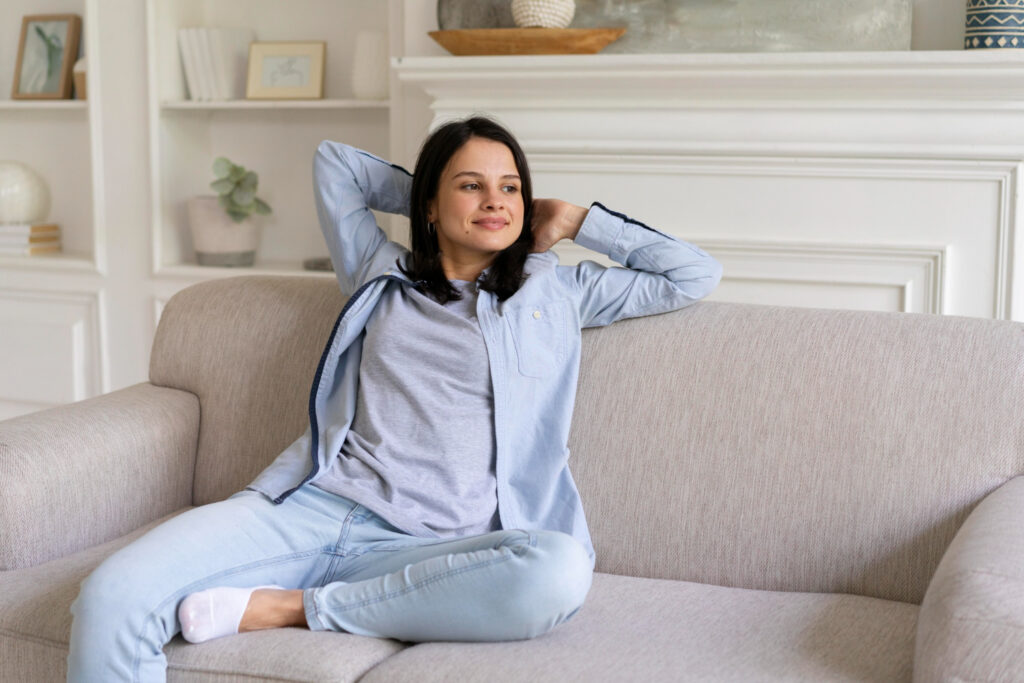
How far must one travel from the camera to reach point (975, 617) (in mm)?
1159

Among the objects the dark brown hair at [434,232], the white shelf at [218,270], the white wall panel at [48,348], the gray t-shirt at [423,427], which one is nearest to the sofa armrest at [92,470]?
the gray t-shirt at [423,427]

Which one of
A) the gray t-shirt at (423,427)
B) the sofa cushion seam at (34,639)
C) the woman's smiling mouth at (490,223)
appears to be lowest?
the sofa cushion seam at (34,639)

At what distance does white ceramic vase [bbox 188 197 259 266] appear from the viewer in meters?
3.29

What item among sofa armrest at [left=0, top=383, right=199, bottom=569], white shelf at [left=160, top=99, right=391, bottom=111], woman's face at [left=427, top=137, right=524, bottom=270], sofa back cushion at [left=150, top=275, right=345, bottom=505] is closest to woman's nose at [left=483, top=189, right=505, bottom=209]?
woman's face at [left=427, top=137, right=524, bottom=270]

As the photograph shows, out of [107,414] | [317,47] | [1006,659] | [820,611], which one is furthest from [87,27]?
[1006,659]

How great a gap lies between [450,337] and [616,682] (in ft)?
2.07

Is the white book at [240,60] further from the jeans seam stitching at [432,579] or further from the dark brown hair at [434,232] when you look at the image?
the jeans seam stitching at [432,579]

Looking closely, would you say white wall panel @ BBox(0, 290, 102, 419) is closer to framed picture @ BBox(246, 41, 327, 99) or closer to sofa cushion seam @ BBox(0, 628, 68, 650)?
framed picture @ BBox(246, 41, 327, 99)

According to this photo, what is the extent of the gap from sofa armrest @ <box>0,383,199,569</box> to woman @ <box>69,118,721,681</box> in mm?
280

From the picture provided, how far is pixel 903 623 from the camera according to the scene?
1.49 meters

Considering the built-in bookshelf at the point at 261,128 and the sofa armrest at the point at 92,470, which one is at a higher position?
the built-in bookshelf at the point at 261,128

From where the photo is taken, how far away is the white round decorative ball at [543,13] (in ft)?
8.63

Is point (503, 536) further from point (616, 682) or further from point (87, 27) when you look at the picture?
point (87, 27)

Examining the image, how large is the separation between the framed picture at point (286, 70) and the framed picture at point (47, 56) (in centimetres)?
65
